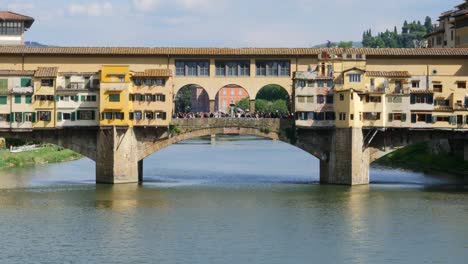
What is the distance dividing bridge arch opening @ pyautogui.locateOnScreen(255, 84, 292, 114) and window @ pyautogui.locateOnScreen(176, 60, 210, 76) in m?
76.8

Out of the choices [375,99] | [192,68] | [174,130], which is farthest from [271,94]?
[375,99]

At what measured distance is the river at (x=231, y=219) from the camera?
4703 cm

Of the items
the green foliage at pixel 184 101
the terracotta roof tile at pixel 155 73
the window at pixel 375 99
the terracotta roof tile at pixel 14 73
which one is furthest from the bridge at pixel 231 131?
the green foliage at pixel 184 101

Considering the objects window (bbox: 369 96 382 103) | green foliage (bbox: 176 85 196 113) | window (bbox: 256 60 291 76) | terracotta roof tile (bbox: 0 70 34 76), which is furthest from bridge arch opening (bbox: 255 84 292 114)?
terracotta roof tile (bbox: 0 70 34 76)

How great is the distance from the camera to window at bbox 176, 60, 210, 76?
76312 millimetres

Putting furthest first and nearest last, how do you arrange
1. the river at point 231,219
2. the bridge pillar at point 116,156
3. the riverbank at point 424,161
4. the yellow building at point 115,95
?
the riverbank at point 424,161 < the yellow building at point 115,95 < the bridge pillar at point 116,156 < the river at point 231,219

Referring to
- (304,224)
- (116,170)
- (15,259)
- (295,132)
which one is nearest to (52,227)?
(15,259)

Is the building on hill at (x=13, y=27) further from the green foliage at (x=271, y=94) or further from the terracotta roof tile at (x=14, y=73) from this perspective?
the green foliage at (x=271, y=94)

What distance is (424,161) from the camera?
91812 millimetres

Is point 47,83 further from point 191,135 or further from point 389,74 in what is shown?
point 389,74

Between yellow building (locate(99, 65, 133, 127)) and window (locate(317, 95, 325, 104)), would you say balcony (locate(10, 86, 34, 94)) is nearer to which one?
yellow building (locate(99, 65, 133, 127))

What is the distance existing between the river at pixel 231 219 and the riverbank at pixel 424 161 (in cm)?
337

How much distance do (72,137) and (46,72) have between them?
4968 mm

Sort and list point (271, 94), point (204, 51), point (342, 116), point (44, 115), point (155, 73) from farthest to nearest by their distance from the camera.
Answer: point (271, 94) < point (204, 51) < point (155, 73) < point (44, 115) < point (342, 116)
